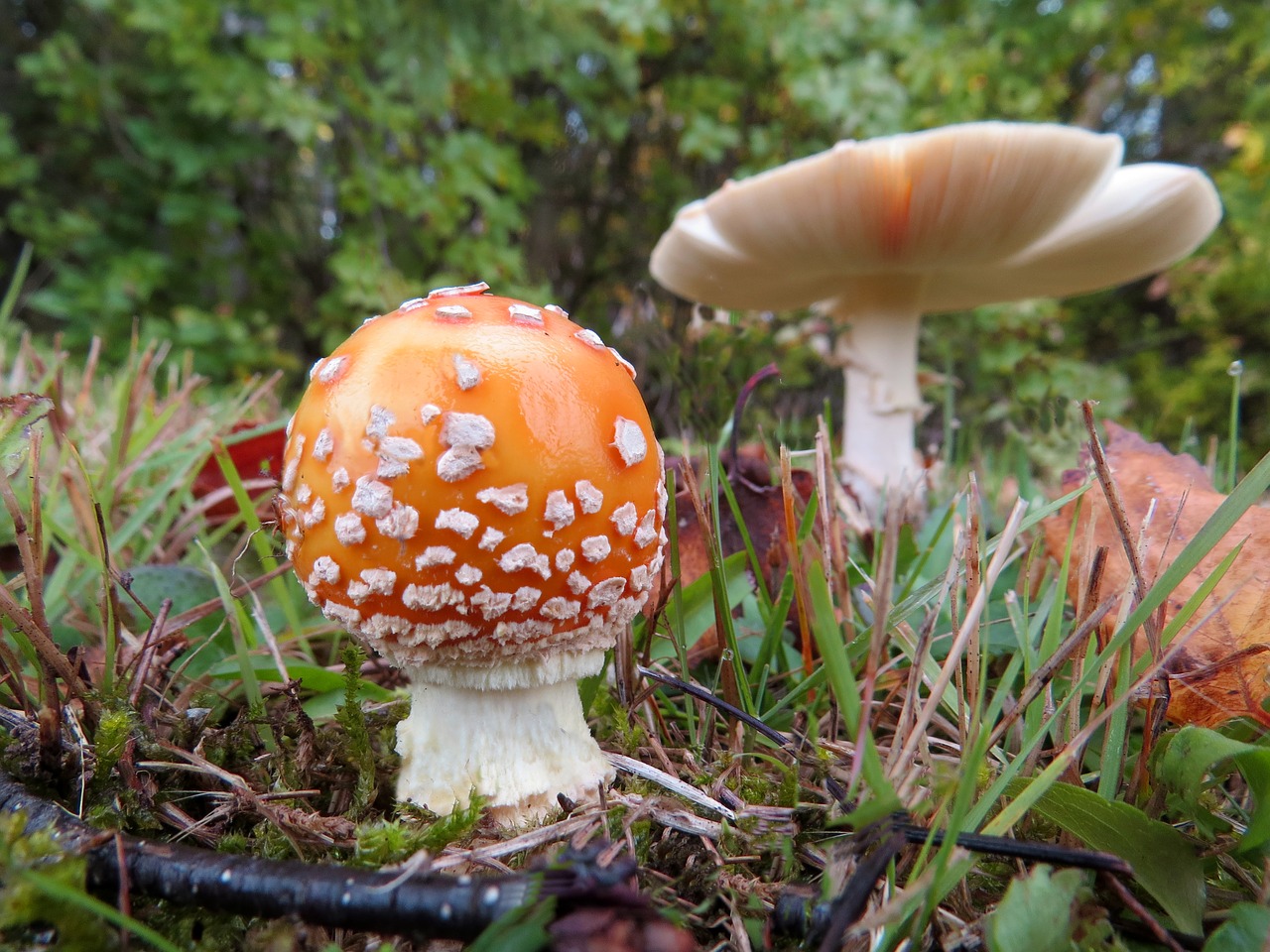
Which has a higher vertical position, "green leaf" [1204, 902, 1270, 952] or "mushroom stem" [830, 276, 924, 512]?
"mushroom stem" [830, 276, 924, 512]

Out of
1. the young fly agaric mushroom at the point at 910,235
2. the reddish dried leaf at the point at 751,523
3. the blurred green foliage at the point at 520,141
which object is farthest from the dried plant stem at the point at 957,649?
the blurred green foliage at the point at 520,141

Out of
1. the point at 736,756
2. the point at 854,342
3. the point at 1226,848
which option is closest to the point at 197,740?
the point at 736,756

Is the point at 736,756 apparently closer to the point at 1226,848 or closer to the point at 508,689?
the point at 508,689

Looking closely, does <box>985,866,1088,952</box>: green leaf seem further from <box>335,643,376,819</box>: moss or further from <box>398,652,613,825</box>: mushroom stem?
<box>335,643,376,819</box>: moss

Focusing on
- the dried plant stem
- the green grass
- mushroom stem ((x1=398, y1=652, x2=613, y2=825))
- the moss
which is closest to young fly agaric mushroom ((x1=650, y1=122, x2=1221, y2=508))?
the green grass

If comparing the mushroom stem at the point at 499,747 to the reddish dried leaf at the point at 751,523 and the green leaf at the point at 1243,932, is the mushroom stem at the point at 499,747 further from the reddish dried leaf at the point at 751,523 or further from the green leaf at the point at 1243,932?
the green leaf at the point at 1243,932

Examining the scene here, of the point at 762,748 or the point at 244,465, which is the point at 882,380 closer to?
the point at 762,748
